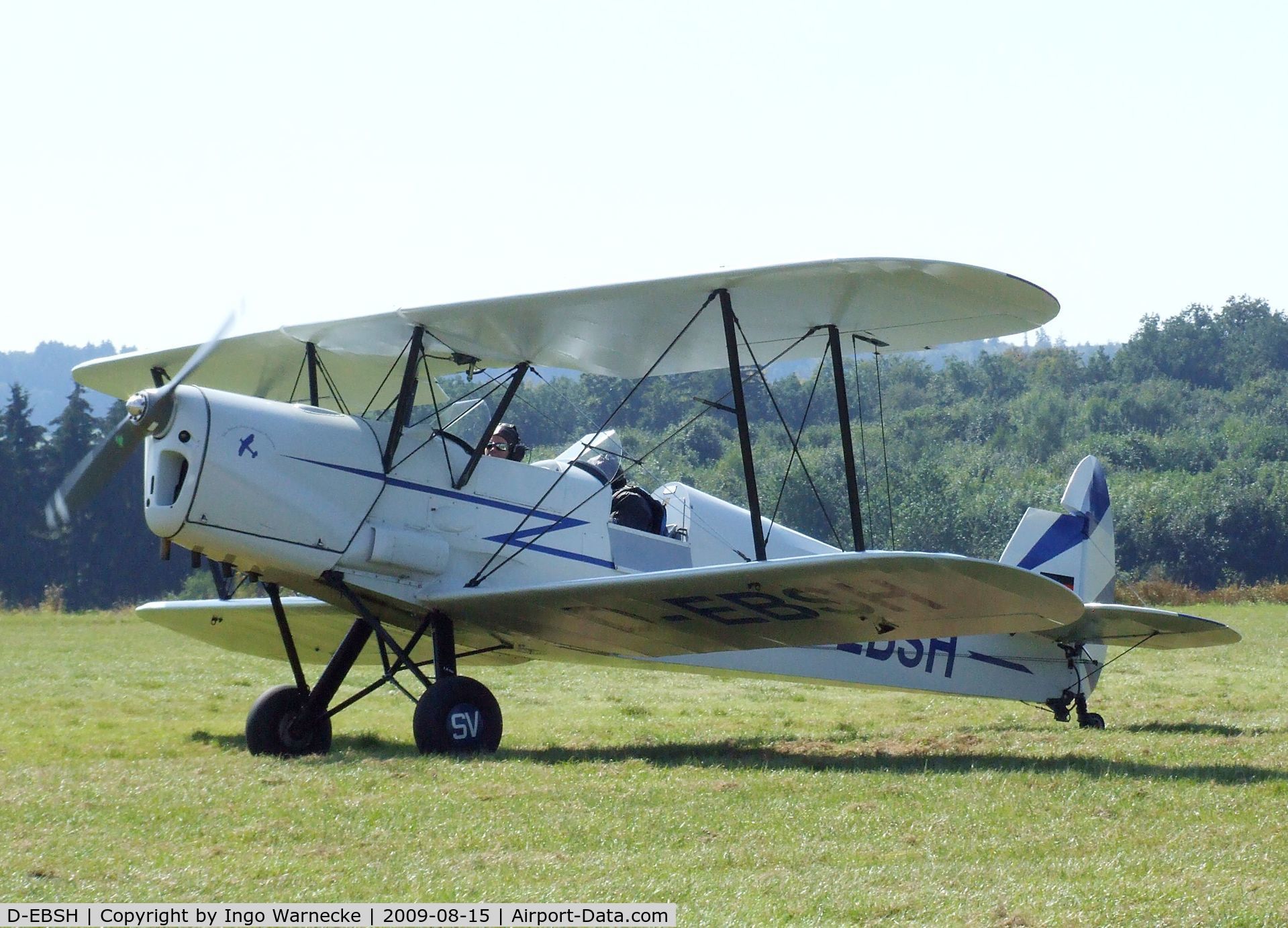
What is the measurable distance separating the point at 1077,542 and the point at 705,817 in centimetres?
612

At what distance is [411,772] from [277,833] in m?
1.74

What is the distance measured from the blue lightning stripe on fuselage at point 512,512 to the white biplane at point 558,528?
0.05 ft

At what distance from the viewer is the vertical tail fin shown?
11.0 meters

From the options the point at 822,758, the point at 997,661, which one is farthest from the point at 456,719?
the point at 997,661

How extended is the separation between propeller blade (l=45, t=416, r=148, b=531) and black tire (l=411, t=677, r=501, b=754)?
230cm

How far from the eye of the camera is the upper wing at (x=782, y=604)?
7328 millimetres

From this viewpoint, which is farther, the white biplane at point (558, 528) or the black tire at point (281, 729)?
the black tire at point (281, 729)

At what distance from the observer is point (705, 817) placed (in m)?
5.94

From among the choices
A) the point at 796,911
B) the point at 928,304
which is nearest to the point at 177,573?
the point at 928,304

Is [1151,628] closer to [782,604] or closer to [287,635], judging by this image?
[782,604]

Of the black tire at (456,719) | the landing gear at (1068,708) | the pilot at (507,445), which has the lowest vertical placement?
the landing gear at (1068,708)

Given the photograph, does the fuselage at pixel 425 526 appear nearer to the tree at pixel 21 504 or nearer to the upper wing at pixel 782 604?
the upper wing at pixel 782 604

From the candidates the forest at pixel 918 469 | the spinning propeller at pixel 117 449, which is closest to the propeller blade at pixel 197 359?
the spinning propeller at pixel 117 449

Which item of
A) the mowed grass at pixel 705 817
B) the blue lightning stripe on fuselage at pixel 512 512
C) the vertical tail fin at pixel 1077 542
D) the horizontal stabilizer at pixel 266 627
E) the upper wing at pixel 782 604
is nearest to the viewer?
the mowed grass at pixel 705 817
